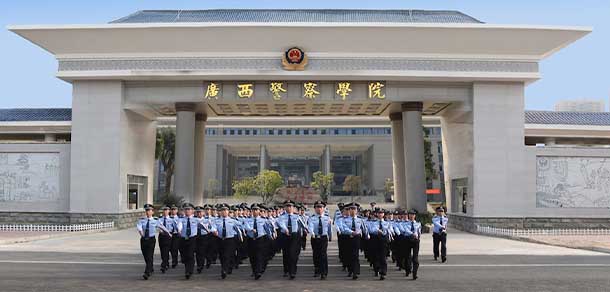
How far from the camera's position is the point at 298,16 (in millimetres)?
28844

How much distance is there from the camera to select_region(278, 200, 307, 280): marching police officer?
40.0 feet

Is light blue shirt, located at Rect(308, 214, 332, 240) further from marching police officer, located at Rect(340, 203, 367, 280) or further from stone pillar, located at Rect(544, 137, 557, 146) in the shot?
stone pillar, located at Rect(544, 137, 557, 146)

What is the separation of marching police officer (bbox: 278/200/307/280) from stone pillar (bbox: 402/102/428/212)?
646 inches

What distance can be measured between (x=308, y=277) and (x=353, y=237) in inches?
47.5

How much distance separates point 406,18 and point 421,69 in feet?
9.82

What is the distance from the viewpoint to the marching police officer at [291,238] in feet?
40.0

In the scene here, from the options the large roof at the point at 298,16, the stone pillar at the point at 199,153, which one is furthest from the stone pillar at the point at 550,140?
the stone pillar at the point at 199,153

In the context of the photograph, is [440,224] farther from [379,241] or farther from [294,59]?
[294,59]

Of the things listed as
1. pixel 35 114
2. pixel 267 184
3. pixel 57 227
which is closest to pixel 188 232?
pixel 57 227

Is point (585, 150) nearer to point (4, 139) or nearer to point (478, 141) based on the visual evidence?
point (478, 141)

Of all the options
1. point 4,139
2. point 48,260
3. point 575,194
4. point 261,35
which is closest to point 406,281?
point 48,260

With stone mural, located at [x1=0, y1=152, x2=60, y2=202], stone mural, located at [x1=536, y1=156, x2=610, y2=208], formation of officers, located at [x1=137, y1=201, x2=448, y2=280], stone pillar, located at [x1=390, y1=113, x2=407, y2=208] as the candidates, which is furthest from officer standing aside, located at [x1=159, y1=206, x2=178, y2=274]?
stone pillar, located at [x1=390, y1=113, x2=407, y2=208]

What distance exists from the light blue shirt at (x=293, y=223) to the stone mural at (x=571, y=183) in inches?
690

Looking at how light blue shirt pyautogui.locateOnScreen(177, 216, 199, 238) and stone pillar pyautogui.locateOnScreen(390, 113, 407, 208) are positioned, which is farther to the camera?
stone pillar pyautogui.locateOnScreen(390, 113, 407, 208)
